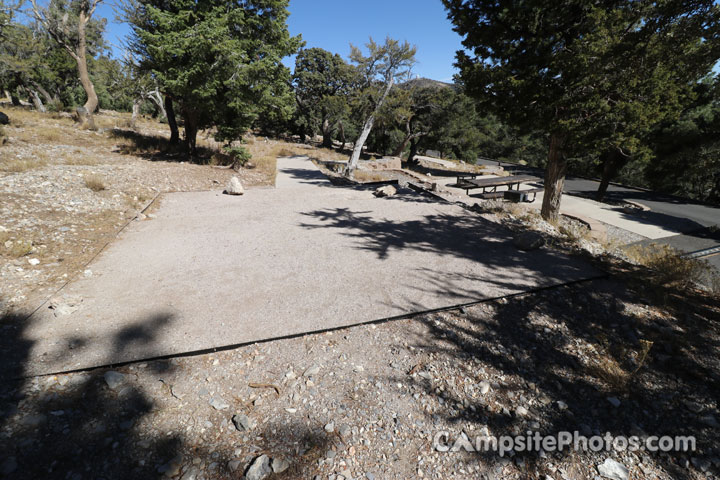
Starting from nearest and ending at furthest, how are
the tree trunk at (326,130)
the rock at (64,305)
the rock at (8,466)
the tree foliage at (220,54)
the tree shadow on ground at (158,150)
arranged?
the rock at (8,466), the rock at (64,305), the tree foliage at (220,54), the tree shadow on ground at (158,150), the tree trunk at (326,130)

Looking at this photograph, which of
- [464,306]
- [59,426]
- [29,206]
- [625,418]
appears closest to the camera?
[59,426]

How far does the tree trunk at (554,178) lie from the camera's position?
7336 millimetres

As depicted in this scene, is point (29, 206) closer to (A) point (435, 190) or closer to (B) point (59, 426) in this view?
(B) point (59, 426)

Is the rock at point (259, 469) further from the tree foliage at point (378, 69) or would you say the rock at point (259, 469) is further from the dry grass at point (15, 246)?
the tree foliage at point (378, 69)

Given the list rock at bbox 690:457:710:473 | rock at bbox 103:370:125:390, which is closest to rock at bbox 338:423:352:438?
rock at bbox 103:370:125:390

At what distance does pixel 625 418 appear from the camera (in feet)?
7.32

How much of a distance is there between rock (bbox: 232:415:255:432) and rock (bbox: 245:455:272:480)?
0.90ft

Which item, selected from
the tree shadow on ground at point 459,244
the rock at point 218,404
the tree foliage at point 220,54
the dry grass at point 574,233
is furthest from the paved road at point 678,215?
the tree foliage at point 220,54

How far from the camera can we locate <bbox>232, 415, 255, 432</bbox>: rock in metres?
2.13

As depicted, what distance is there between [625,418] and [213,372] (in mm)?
3402

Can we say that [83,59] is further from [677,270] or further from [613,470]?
[677,270]

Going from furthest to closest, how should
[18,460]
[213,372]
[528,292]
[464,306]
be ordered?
[528,292] → [464,306] → [213,372] → [18,460]

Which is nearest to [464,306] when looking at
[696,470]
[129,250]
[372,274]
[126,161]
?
[372,274]

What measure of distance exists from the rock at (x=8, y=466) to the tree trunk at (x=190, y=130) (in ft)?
42.8
